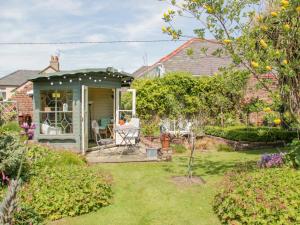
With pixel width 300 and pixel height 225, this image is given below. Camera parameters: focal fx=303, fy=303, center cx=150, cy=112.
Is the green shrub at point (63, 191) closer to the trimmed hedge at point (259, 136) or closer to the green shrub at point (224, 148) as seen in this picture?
the green shrub at point (224, 148)

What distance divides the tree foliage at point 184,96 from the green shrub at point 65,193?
946cm

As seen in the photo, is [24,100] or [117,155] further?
[24,100]

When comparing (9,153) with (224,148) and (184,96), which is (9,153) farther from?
(184,96)

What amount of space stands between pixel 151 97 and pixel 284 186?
11.4 m

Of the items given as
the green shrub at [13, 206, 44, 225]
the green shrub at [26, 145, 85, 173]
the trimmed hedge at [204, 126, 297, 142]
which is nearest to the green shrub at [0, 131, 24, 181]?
the green shrub at [26, 145, 85, 173]

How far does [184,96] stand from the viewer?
17.2 m

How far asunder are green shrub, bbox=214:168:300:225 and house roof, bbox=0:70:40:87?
40424mm

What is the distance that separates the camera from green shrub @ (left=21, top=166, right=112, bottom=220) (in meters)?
6.03

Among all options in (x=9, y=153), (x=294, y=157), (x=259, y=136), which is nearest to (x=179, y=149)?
(x=259, y=136)

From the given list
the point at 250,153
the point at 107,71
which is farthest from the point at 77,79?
Result: the point at 250,153

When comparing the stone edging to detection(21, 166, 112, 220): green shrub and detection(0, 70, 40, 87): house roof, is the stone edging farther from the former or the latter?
detection(0, 70, 40, 87): house roof

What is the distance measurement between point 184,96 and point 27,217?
42.2 ft

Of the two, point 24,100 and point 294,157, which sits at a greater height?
point 24,100

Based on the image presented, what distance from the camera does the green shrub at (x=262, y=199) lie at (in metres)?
4.98
